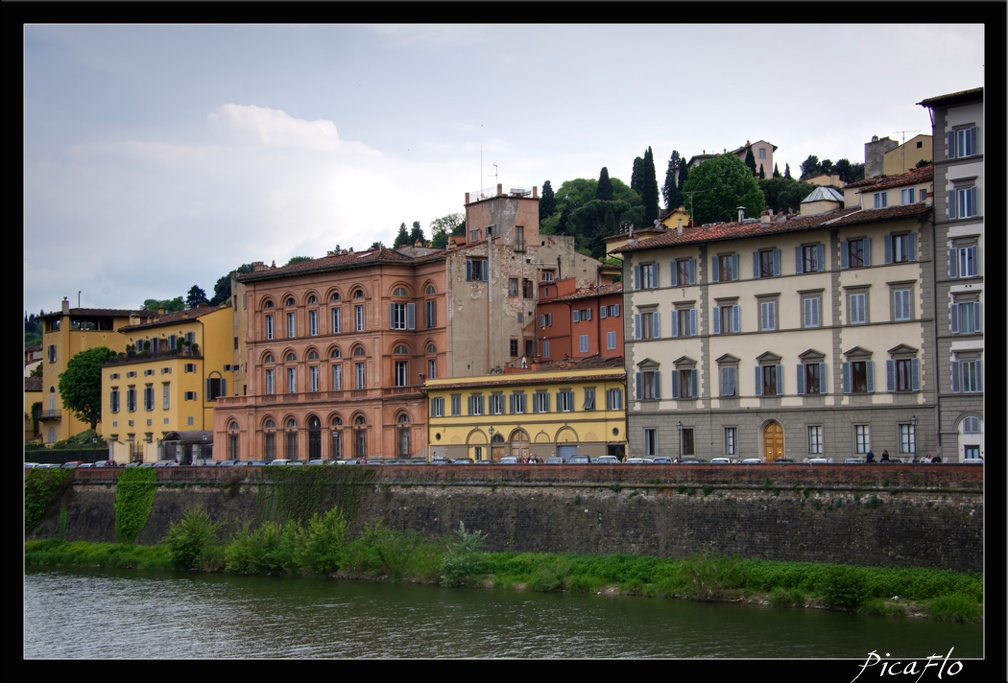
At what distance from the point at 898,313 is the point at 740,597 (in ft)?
42.4

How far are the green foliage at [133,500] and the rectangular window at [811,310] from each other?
25254mm

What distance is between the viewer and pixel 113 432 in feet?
219

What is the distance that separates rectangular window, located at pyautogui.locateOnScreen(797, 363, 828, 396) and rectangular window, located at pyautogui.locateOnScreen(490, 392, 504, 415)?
12.5 meters

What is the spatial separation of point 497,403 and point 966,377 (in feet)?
60.3

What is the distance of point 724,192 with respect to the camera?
72.0m

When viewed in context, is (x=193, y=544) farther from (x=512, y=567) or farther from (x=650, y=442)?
(x=650, y=442)

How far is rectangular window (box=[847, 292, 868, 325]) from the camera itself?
134 feet

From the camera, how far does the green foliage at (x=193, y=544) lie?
43344 mm

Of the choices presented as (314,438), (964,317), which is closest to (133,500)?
(314,438)

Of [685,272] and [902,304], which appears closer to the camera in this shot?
[902,304]

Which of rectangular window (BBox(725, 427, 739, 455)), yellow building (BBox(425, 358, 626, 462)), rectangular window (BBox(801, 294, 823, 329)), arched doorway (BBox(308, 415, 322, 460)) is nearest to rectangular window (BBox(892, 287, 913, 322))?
rectangular window (BBox(801, 294, 823, 329))

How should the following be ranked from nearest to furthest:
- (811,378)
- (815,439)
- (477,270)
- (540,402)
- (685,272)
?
(815,439) → (811,378) → (685,272) → (540,402) → (477,270)

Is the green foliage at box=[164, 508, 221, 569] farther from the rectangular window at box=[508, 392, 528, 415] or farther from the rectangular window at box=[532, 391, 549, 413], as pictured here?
the rectangular window at box=[532, 391, 549, 413]
